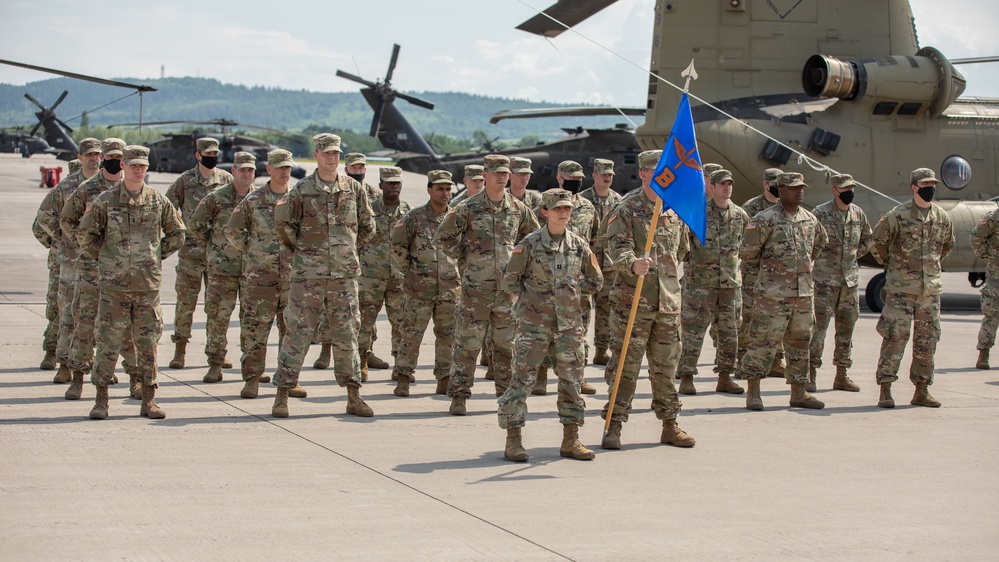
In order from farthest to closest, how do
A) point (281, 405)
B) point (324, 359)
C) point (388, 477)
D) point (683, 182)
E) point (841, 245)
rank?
point (324, 359)
point (841, 245)
point (281, 405)
point (683, 182)
point (388, 477)

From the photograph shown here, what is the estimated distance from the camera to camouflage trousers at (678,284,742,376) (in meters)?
10.2

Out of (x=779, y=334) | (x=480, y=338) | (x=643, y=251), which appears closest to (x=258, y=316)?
(x=480, y=338)

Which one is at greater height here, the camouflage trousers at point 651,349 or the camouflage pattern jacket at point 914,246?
the camouflage pattern jacket at point 914,246

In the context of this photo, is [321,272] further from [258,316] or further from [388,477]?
[388,477]

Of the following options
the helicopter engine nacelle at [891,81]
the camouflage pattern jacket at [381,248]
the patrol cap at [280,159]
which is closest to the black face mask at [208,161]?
the patrol cap at [280,159]

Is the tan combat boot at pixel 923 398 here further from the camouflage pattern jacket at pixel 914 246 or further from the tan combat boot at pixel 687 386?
the tan combat boot at pixel 687 386

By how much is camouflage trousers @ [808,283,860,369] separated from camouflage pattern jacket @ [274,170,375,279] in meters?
4.38

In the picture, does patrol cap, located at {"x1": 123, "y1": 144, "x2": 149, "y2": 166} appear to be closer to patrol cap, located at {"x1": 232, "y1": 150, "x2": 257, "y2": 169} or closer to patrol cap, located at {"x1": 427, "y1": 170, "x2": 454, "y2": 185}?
patrol cap, located at {"x1": 232, "y1": 150, "x2": 257, "y2": 169}

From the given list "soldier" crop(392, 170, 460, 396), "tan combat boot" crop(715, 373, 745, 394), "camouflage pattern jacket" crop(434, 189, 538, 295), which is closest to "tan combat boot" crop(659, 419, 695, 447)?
"camouflage pattern jacket" crop(434, 189, 538, 295)

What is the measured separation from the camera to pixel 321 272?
27.8ft

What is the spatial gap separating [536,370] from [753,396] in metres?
2.82

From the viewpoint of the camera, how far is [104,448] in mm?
7211

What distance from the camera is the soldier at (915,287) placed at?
9586 millimetres

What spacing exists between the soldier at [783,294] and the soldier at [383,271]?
127 inches
